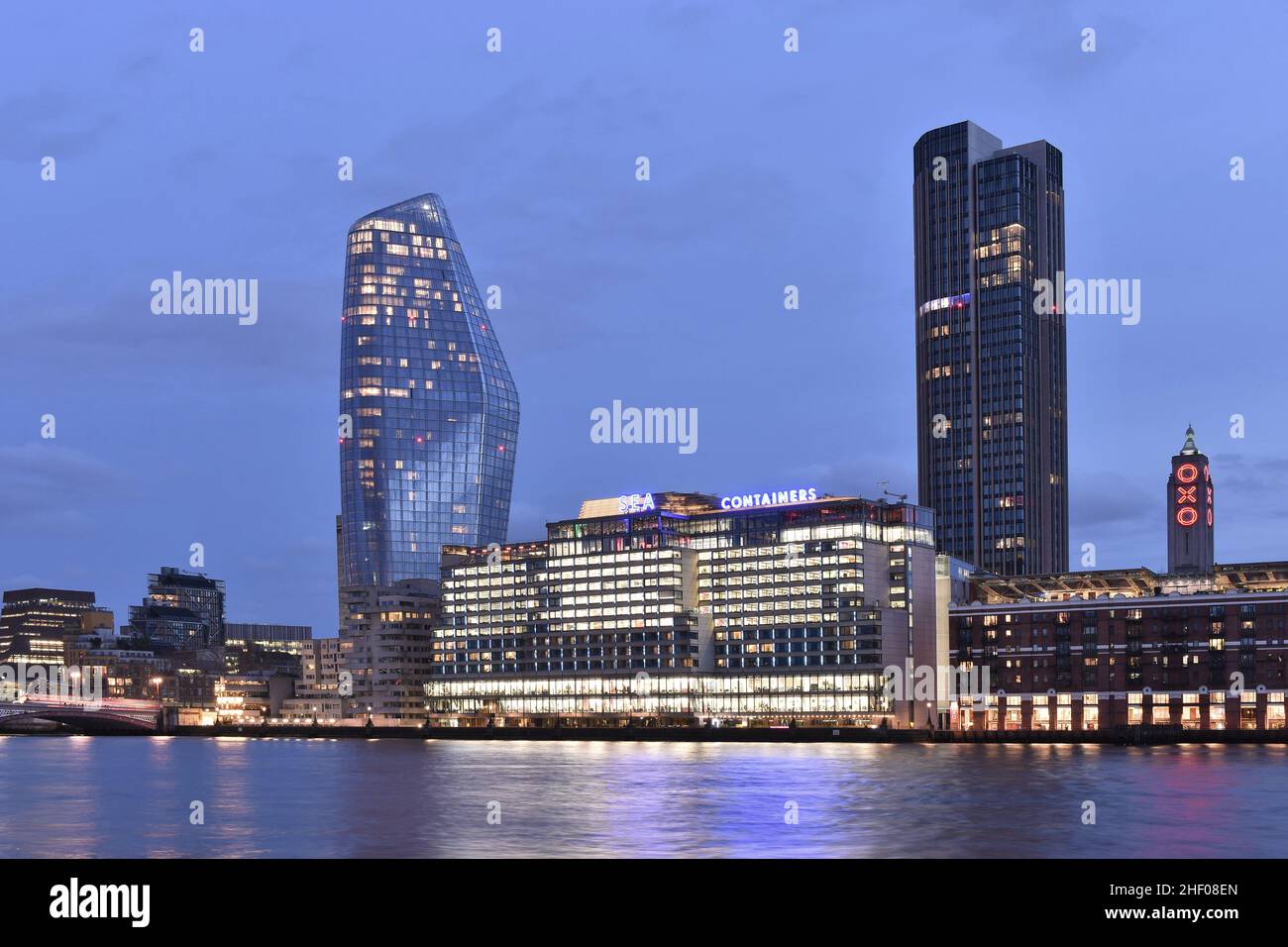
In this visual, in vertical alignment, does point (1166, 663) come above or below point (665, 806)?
below

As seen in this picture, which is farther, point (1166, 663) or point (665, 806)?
point (1166, 663)

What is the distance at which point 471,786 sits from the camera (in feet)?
340

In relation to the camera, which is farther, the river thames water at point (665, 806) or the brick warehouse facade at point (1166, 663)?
the brick warehouse facade at point (1166, 663)

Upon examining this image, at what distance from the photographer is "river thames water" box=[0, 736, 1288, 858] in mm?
63188

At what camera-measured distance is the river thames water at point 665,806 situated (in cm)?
Answer: 6319

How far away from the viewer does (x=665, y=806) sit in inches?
3255

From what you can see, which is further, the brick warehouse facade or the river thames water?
the brick warehouse facade
